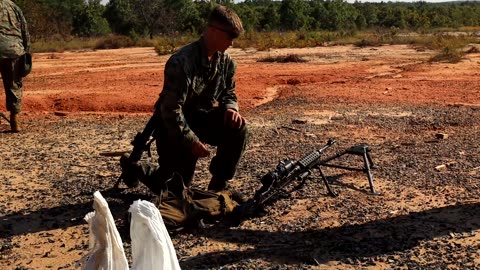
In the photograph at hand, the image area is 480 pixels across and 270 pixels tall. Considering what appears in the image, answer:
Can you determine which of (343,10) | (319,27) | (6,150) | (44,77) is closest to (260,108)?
(6,150)

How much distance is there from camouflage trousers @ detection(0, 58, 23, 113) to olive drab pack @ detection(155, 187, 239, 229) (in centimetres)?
401

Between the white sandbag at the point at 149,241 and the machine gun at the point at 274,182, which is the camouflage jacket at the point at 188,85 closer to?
the machine gun at the point at 274,182

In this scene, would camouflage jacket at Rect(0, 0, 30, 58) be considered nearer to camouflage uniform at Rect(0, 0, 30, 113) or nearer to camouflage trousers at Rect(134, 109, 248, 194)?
camouflage uniform at Rect(0, 0, 30, 113)

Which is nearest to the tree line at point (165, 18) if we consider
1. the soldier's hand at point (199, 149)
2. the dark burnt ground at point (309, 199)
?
the dark burnt ground at point (309, 199)

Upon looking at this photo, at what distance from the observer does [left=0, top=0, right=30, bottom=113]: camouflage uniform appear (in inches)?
271

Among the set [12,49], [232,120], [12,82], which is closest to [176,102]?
[232,120]

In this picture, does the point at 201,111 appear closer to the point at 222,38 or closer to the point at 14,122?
the point at 222,38

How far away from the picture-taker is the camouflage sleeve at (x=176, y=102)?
12.7 feet

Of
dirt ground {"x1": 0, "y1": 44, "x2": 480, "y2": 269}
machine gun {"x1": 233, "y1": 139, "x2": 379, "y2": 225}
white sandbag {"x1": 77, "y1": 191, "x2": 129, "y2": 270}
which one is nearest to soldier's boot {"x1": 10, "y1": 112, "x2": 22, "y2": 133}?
dirt ground {"x1": 0, "y1": 44, "x2": 480, "y2": 269}

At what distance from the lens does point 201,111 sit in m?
4.28

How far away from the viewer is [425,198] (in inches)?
180

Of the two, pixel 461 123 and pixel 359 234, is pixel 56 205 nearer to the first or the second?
pixel 359 234

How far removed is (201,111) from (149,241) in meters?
2.04

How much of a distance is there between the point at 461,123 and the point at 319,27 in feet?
115
